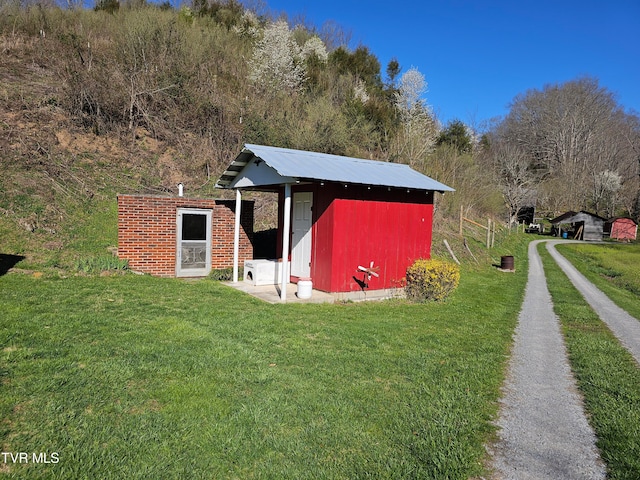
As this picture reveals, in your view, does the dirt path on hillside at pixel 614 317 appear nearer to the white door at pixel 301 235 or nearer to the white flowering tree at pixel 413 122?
the white door at pixel 301 235

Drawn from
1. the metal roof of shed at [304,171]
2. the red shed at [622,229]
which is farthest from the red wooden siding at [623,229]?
the metal roof of shed at [304,171]

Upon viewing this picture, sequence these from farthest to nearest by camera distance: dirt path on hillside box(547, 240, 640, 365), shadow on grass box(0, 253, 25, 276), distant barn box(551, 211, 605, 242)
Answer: distant barn box(551, 211, 605, 242) < shadow on grass box(0, 253, 25, 276) < dirt path on hillside box(547, 240, 640, 365)

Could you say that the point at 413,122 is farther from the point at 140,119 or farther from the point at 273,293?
the point at 273,293

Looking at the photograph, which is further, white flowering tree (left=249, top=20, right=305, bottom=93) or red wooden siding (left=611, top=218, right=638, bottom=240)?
red wooden siding (left=611, top=218, right=638, bottom=240)

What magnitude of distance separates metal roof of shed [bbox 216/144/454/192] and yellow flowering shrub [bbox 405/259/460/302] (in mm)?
1962

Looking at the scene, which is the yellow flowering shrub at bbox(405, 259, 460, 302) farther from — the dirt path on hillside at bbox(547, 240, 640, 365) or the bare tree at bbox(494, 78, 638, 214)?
the bare tree at bbox(494, 78, 638, 214)

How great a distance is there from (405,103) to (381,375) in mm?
27488

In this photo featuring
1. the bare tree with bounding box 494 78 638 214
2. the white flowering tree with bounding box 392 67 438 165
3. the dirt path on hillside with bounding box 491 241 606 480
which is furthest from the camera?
the bare tree with bounding box 494 78 638 214

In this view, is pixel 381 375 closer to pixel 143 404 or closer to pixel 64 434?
pixel 143 404

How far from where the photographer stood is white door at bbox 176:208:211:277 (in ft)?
35.8

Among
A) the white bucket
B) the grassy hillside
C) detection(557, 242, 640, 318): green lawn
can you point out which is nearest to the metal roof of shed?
the white bucket

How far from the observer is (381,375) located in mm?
4746

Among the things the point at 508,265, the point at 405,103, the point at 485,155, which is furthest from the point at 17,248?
the point at 485,155

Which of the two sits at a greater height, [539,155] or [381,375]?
[539,155]
